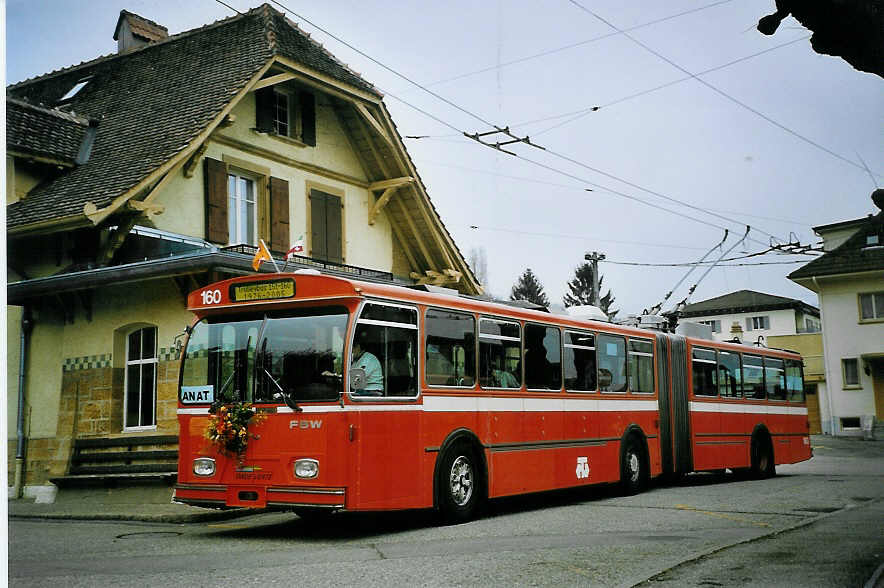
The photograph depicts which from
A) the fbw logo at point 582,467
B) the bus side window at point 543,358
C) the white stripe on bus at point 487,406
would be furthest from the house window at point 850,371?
the bus side window at point 543,358

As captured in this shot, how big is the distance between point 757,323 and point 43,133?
66515 mm

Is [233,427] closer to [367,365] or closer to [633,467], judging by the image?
[367,365]

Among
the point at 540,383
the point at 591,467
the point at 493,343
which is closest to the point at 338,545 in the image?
the point at 493,343

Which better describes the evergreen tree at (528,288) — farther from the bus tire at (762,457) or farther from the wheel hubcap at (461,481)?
the wheel hubcap at (461,481)

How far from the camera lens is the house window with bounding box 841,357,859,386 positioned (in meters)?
45.0

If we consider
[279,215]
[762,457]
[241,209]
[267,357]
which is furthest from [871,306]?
[267,357]

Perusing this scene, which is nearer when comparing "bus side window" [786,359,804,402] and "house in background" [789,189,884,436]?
"bus side window" [786,359,804,402]

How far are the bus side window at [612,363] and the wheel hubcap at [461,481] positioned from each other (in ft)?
13.5

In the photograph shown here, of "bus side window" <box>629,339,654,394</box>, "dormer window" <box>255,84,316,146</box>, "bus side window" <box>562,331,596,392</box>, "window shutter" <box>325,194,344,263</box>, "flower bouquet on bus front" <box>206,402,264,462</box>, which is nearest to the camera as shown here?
"flower bouquet on bus front" <box>206,402,264,462</box>

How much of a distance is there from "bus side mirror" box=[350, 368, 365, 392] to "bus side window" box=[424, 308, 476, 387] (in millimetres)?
1075

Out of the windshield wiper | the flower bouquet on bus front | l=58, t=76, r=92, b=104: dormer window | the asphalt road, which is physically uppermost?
l=58, t=76, r=92, b=104: dormer window

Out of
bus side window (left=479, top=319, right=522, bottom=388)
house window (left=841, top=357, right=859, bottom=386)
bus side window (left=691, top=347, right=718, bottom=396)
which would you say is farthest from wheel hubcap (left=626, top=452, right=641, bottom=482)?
house window (left=841, top=357, right=859, bottom=386)

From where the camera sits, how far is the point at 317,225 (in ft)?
69.4

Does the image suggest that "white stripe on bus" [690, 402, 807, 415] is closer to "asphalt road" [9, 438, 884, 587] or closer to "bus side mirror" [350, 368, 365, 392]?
"asphalt road" [9, 438, 884, 587]
